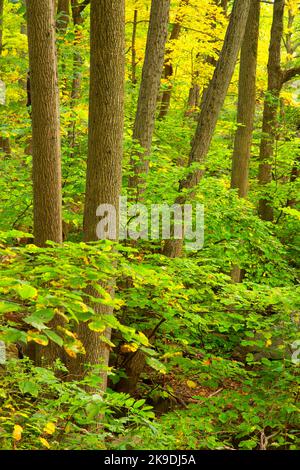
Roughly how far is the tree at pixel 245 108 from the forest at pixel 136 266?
3cm

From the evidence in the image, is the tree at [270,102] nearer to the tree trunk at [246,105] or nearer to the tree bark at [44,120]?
the tree trunk at [246,105]

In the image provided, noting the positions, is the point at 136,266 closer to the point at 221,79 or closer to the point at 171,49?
the point at 221,79

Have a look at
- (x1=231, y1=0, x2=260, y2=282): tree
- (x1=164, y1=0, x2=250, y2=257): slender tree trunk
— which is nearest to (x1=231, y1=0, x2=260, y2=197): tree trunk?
(x1=231, y1=0, x2=260, y2=282): tree

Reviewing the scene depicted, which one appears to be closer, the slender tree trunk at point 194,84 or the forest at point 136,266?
the forest at point 136,266

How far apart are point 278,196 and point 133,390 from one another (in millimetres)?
6021

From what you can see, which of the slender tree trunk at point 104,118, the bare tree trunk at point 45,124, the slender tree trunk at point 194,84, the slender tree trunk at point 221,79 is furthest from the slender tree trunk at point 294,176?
the bare tree trunk at point 45,124

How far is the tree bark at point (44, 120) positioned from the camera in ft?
17.8

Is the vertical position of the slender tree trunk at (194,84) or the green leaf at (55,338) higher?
the slender tree trunk at (194,84)

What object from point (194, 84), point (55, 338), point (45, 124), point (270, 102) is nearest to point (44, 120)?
point (45, 124)

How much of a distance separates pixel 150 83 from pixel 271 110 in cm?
577

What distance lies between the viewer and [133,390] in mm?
7625

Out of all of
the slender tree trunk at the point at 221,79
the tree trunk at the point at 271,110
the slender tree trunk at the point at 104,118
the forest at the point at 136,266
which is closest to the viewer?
the forest at the point at 136,266

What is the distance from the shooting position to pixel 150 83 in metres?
8.43
